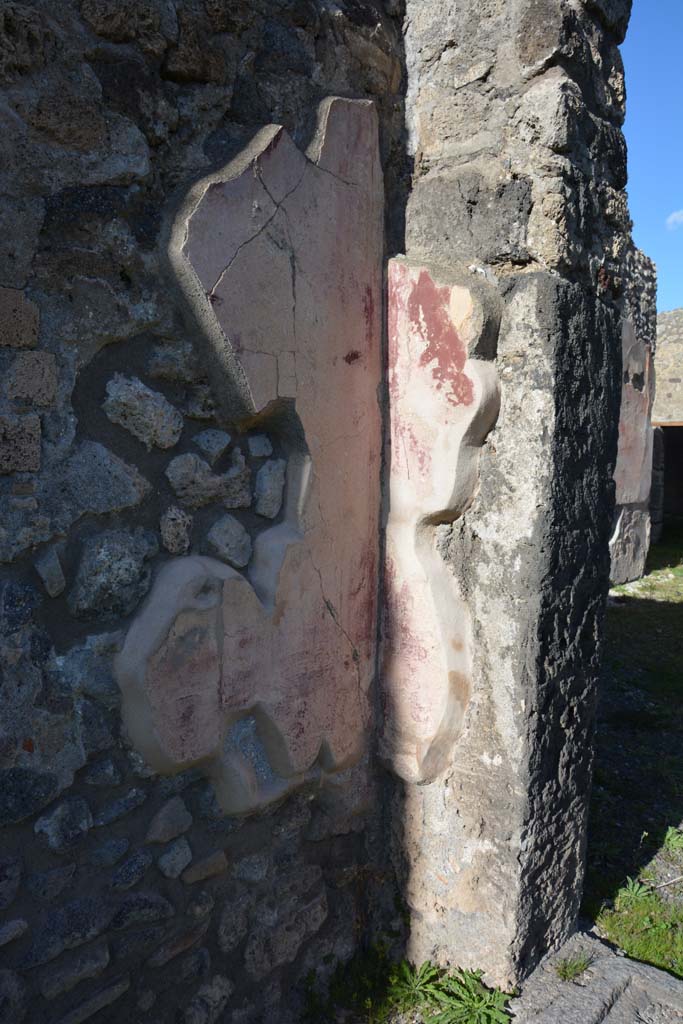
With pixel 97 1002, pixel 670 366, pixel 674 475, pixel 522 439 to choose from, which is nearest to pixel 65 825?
pixel 97 1002

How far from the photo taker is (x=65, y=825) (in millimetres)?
1460

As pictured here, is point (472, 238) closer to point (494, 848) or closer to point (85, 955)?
point (494, 848)

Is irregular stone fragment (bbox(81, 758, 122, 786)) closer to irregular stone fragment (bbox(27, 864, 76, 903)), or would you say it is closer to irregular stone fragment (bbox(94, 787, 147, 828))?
irregular stone fragment (bbox(94, 787, 147, 828))

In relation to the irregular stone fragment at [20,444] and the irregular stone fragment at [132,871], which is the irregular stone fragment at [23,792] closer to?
the irregular stone fragment at [132,871]

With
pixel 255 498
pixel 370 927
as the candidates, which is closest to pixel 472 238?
pixel 255 498

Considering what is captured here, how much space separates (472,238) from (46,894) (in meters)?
1.62

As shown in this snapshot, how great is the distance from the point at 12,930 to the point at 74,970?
0.56ft

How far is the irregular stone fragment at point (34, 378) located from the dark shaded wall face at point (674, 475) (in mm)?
11414

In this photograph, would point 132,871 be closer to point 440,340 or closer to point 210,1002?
point 210,1002

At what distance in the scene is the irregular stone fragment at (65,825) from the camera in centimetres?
144

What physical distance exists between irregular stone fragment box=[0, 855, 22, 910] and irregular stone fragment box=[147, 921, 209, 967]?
1.25ft

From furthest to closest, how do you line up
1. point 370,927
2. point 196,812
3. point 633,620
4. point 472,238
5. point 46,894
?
point 633,620
point 370,927
point 472,238
point 196,812
point 46,894

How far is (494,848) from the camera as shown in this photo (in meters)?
2.02

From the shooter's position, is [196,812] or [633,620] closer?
[196,812]
